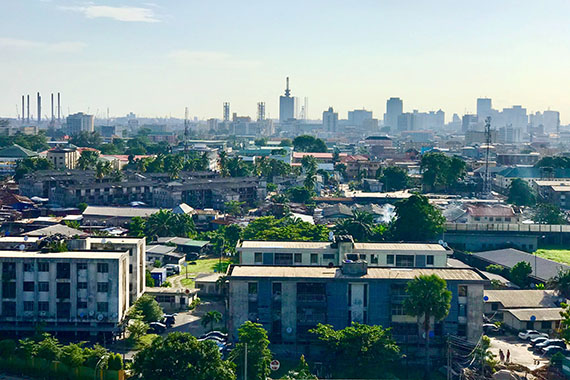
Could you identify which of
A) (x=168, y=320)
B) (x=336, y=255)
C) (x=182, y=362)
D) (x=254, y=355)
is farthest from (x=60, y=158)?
(x=182, y=362)

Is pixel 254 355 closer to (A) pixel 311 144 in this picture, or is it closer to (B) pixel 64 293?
(B) pixel 64 293

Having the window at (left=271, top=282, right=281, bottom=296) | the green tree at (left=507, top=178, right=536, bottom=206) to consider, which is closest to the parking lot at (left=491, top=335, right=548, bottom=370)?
the window at (left=271, top=282, right=281, bottom=296)

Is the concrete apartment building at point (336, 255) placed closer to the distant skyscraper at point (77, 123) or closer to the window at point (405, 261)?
the window at point (405, 261)

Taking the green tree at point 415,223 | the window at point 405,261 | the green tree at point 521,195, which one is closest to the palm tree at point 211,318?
the window at point 405,261

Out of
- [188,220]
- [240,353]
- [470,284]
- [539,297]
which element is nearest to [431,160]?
[188,220]

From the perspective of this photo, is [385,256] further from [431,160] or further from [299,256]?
[431,160]
